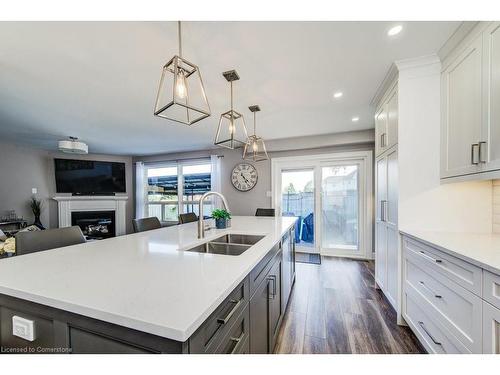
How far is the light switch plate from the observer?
2.54 feet

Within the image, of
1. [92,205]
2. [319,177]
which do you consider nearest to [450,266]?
[319,177]

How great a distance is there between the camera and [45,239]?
140cm

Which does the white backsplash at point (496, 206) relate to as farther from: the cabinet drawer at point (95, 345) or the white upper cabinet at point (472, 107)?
the cabinet drawer at point (95, 345)

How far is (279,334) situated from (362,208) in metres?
2.99

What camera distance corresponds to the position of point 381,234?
8.05 ft

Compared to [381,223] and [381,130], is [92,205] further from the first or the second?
[381,130]

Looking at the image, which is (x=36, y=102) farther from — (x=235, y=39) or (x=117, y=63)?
(x=235, y=39)

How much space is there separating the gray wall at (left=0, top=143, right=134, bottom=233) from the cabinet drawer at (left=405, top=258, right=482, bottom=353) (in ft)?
22.6

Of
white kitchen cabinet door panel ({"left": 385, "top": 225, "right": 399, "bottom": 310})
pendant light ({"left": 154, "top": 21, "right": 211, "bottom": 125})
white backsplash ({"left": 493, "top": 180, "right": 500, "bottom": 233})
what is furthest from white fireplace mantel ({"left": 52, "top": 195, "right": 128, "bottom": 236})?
white backsplash ({"left": 493, "top": 180, "right": 500, "bottom": 233})

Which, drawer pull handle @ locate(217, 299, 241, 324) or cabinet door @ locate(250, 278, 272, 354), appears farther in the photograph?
cabinet door @ locate(250, 278, 272, 354)

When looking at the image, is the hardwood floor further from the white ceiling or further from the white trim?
the white ceiling

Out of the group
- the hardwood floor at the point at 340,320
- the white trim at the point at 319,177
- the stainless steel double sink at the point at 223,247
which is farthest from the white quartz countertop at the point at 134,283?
the white trim at the point at 319,177
